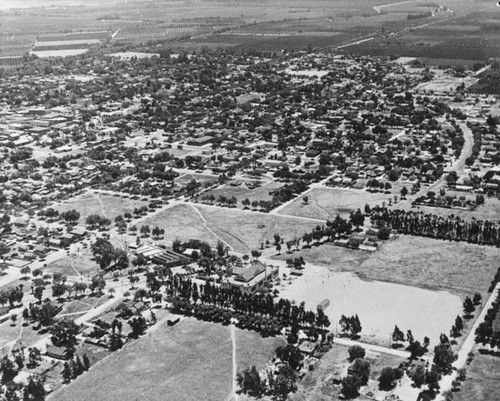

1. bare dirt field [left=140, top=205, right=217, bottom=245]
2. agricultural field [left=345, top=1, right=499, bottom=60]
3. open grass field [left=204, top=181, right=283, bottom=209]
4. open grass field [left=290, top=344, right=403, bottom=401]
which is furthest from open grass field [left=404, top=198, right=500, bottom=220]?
agricultural field [left=345, top=1, right=499, bottom=60]

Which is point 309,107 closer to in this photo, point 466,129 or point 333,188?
point 466,129

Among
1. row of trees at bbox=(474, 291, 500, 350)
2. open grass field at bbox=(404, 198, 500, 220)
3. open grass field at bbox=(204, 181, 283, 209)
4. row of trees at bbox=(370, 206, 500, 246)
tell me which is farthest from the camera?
open grass field at bbox=(204, 181, 283, 209)

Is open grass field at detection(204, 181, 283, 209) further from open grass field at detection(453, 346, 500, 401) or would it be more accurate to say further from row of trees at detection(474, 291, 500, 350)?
open grass field at detection(453, 346, 500, 401)

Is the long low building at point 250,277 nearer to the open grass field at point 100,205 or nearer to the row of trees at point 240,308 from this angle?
the row of trees at point 240,308

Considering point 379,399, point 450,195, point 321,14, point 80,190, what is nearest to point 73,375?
point 379,399

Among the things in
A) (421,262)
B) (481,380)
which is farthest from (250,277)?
(481,380)
